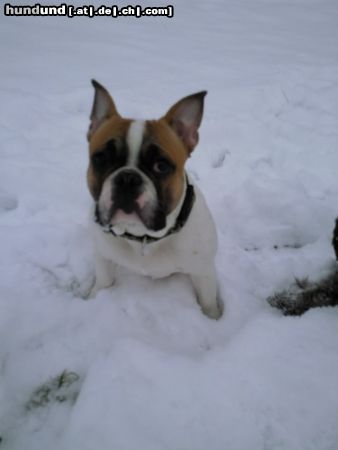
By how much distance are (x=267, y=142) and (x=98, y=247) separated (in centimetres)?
252

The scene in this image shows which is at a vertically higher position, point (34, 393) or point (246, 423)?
point (246, 423)

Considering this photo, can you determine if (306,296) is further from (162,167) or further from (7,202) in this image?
(7,202)

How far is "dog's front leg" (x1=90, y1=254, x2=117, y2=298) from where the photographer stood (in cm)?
231

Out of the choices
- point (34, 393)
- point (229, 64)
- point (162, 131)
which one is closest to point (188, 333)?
point (34, 393)

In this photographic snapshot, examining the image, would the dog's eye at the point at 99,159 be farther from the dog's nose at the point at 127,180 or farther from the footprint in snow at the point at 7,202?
the footprint in snow at the point at 7,202

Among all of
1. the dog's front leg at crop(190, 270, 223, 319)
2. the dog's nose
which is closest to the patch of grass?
the dog's front leg at crop(190, 270, 223, 319)

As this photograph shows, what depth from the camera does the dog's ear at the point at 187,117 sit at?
1.99 meters

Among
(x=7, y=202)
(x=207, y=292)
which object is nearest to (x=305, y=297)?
(x=207, y=292)

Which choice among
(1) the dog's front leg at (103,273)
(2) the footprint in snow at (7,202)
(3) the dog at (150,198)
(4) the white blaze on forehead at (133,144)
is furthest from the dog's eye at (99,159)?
(2) the footprint in snow at (7,202)

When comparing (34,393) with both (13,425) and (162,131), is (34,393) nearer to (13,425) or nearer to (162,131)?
(13,425)

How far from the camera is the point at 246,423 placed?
1552mm

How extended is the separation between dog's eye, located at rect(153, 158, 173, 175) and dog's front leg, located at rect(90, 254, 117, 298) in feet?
2.49

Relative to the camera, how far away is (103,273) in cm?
234

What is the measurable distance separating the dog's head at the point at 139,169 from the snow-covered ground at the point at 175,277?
0.72m
